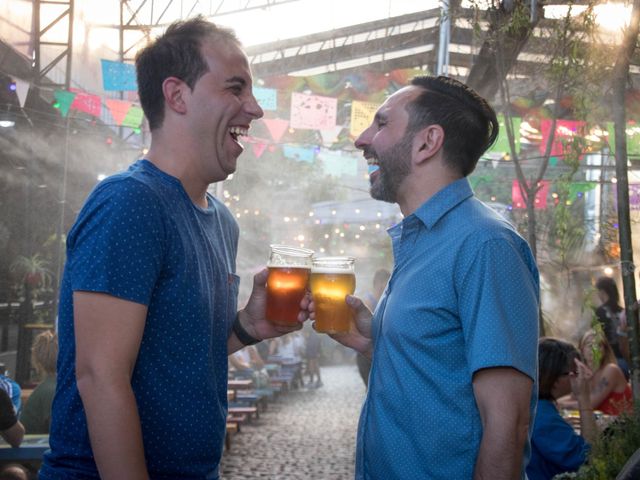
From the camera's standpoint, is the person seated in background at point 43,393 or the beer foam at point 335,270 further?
the person seated in background at point 43,393

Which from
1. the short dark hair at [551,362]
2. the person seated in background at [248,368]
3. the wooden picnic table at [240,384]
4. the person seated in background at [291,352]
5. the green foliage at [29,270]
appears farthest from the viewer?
the person seated in background at [291,352]

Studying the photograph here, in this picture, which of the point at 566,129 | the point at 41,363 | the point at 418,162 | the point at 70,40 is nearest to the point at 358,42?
the point at 566,129

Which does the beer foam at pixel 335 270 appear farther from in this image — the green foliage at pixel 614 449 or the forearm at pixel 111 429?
the green foliage at pixel 614 449

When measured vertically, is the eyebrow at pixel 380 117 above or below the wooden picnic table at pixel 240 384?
above

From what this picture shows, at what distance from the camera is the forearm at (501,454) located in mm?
1633

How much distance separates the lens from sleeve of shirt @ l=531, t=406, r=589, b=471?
3.39 m

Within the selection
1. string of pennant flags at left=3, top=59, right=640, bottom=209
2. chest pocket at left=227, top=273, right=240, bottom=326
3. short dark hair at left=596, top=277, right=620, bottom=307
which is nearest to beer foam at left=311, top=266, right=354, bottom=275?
chest pocket at left=227, top=273, right=240, bottom=326

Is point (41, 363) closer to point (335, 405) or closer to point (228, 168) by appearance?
point (228, 168)

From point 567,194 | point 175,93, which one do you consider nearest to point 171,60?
point 175,93

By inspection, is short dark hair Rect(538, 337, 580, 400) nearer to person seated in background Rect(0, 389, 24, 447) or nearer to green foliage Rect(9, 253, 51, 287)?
person seated in background Rect(0, 389, 24, 447)

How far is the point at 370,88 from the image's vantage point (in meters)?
11.8

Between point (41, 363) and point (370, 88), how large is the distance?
316 inches

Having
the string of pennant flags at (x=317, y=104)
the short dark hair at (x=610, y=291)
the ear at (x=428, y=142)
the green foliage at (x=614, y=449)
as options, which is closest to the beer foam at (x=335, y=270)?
the ear at (x=428, y=142)

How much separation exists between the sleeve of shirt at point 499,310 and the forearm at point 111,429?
78 cm
